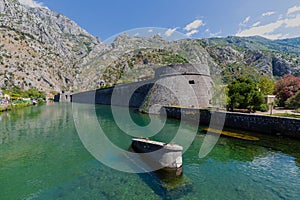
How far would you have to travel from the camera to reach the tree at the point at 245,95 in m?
24.0

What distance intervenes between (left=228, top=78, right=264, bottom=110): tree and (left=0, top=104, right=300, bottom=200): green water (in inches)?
384

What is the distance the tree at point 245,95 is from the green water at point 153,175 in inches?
384

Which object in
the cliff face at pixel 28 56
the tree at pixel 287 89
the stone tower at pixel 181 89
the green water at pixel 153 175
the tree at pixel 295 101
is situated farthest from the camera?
the cliff face at pixel 28 56

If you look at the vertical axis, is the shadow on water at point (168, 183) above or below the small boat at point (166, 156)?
below

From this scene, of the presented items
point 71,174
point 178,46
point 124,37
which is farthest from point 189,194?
point 124,37

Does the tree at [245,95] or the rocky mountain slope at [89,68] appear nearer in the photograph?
the tree at [245,95]

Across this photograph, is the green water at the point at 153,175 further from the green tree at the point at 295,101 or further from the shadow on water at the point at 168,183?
the green tree at the point at 295,101

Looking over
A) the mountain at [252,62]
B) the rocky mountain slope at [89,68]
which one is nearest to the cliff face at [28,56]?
the rocky mountain slope at [89,68]

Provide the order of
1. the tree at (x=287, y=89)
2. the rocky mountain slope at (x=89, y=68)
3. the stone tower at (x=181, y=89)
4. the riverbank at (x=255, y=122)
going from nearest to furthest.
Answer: the riverbank at (x=255, y=122)
the tree at (x=287, y=89)
the stone tower at (x=181, y=89)
the rocky mountain slope at (x=89, y=68)

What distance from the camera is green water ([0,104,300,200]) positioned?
26.0 feet

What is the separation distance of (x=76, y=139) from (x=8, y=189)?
9.08m

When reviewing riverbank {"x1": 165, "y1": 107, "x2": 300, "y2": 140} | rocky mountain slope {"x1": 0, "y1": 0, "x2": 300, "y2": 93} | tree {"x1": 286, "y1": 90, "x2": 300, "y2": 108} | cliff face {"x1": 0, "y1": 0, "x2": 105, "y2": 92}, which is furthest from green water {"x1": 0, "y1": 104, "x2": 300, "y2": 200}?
cliff face {"x1": 0, "y1": 0, "x2": 105, "y2": 92}

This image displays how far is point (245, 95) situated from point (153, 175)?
778 inches

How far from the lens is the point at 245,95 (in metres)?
24.2
